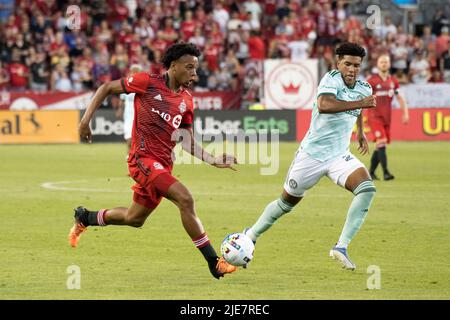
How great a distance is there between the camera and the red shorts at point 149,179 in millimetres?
10031

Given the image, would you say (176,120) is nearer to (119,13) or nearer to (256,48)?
(256,48)

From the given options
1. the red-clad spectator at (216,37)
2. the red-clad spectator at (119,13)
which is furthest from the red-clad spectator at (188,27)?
the red-clad spectator at (119,13)

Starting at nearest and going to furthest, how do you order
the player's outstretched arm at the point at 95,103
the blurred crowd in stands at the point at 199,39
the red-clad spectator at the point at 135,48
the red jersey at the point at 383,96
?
1. the player's outstretched arm at the point at 95,103
2. the red jersey at the point at 383,96
3. the blurred crowd in stands at the point at 199,39
4. the red-clad spectator at the point at 135,48

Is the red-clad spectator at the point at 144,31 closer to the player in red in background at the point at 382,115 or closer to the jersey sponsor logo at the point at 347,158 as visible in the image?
the player in red in background at the point at 382,115

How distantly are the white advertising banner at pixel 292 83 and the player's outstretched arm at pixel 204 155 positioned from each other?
21.4 meters

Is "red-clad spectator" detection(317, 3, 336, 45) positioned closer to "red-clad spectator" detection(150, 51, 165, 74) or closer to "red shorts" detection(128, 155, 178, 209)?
"red-clad spectator" detection(150, 51, 165, 74)

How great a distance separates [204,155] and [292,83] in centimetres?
2156

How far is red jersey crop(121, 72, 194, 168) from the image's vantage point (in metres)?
10.2

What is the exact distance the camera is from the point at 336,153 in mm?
11211

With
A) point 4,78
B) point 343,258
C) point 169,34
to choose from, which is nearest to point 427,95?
point 169,34

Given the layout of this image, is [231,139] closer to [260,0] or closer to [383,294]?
[260,0]

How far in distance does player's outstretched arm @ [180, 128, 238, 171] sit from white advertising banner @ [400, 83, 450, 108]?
22139 mm
